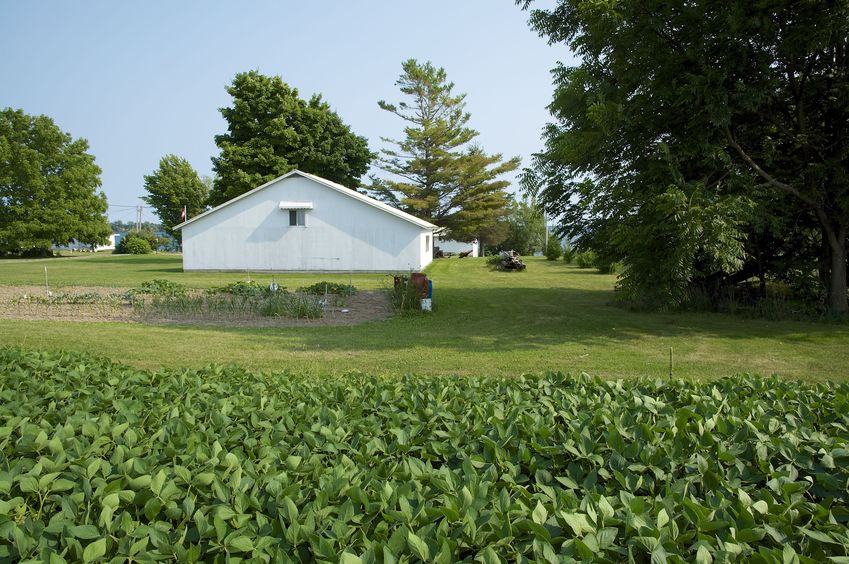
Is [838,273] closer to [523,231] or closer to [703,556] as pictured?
[703,556]

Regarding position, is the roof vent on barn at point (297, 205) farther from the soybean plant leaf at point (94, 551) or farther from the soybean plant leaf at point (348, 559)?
the soybean plant leaf at point (348, 559)

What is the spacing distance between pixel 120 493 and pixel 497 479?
4.80 ft

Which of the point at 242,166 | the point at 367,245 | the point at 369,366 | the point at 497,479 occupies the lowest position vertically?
the point at 369,366

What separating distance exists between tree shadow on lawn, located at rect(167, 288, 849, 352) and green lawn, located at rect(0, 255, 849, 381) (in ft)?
0.07

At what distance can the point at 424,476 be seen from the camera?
2242 mm

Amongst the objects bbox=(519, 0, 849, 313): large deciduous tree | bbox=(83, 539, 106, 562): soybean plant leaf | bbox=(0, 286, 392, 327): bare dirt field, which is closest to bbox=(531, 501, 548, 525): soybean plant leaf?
bbox=(83, 539, 106, 562): soybean plant leaf

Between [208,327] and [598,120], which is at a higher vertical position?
[598,120]

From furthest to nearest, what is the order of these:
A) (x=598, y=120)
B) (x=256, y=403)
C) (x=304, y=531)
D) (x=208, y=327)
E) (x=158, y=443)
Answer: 1. (x=208, y=327)
2. (x=598, y=120)
3. (x=256, y=403)
4. (x=158, y=443)
5. (x=304, y=531)

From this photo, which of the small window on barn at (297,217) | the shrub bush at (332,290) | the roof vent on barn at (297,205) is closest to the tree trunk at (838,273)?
the shrub bush at (332,290)

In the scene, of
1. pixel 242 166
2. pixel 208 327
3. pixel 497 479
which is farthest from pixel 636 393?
pixel 242 166

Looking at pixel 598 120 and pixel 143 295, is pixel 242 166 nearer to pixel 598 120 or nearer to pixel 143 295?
pixel 143 295

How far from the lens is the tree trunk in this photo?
40.2 feet

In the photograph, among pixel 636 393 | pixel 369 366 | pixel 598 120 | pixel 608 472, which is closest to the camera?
pixel 608 472

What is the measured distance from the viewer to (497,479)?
2.38 m
